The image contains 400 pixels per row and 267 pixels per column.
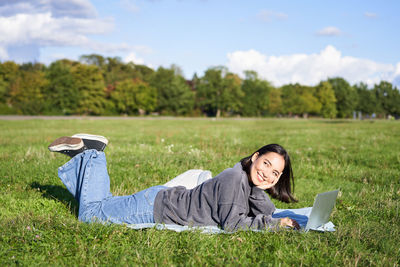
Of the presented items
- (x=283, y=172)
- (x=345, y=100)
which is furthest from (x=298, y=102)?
(x=283, y=172)

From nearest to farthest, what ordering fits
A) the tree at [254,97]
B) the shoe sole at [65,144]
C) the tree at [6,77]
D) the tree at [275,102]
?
the shoe sole at [65,144]
the tree at [6,77]
the tree at [254,97]
the tree at [275,102]

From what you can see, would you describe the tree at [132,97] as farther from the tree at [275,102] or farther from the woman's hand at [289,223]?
the woman's hand at [289,223]

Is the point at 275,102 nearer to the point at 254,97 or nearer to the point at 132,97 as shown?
the point at 254,97

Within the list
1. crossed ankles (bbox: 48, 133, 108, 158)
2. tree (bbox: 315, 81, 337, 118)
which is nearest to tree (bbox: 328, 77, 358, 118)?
tree (bbox: 315, 81, 337, 118)

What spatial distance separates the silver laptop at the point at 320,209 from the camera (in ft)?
11.8

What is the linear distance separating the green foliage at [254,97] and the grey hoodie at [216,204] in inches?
2986

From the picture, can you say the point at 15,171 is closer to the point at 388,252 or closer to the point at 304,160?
the point at 388,252

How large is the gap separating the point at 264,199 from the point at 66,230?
8.41 ft

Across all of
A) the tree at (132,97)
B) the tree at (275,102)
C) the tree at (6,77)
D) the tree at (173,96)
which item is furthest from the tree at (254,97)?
the tree at (6,77)

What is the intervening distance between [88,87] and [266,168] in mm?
61596

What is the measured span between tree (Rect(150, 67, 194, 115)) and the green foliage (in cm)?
1447

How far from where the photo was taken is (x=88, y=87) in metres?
61.3

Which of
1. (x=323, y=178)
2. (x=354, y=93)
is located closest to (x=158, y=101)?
(x=354, y=93)

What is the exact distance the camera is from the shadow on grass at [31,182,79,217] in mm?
5305
